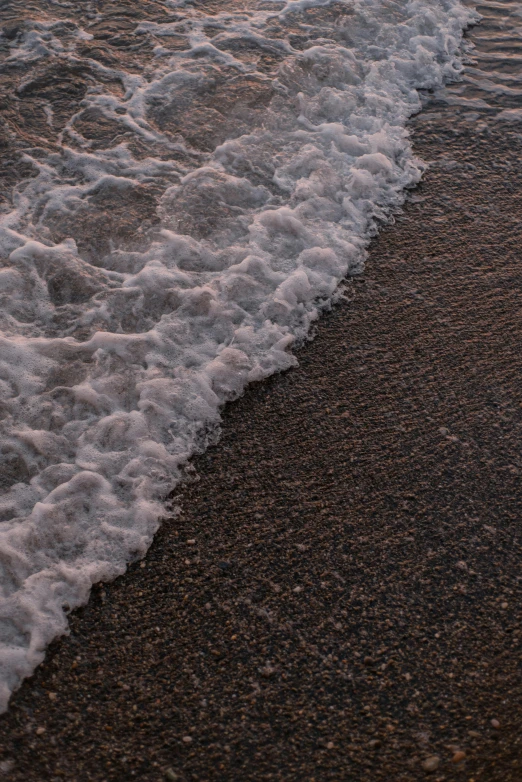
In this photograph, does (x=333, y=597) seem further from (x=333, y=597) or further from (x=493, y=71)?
(x=493, y=71)

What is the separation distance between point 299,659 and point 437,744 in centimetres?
52

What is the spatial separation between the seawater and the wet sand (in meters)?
0.18

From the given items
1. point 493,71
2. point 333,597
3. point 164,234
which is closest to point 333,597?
point 333,597

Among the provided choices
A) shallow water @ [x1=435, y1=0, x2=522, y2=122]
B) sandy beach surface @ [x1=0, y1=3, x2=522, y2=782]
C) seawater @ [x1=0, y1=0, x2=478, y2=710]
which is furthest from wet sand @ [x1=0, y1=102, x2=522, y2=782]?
shallow water @ [x1=435, y1=0, x2=522, y2=122]

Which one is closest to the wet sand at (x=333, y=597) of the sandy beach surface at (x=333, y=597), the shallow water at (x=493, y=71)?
the sandy beach surface at (x=333, y=597)

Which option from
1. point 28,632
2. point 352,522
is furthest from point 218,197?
point 28,632

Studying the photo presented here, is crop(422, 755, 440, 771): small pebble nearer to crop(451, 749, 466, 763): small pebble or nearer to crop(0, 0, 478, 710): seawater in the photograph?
crop(451, 749, 466, 763): small pebble

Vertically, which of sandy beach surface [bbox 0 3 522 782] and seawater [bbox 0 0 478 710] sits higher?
seawater [bbox 0 0 478 710]

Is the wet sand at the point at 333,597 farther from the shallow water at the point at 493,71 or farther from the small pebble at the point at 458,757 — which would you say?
the shallow water at the point at 493,71

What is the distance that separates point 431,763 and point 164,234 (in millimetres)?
2959

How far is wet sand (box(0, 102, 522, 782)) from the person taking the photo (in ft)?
7.28

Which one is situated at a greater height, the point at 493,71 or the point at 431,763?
the point at 493,71

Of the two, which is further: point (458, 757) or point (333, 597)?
point (333, 597)

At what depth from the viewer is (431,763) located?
2188 mm
